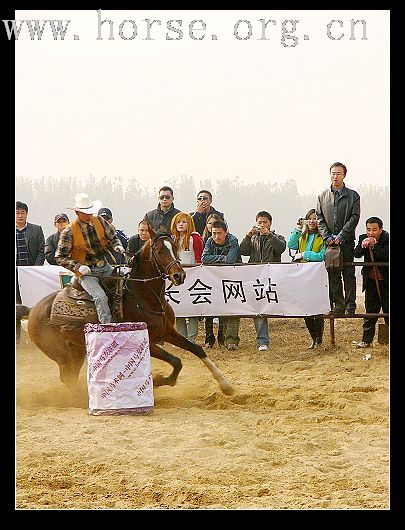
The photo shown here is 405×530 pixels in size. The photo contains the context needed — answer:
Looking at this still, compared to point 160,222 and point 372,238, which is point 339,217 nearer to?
point 372,238

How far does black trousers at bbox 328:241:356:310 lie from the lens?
10.3 m

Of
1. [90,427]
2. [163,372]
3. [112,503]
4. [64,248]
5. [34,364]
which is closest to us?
[112,503]

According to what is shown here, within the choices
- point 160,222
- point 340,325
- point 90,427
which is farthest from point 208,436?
point 340,325

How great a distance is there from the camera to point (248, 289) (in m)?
10.4

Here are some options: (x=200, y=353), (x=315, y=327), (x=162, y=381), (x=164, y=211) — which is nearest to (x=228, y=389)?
(x=200, y=353)

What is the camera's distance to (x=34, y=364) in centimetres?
1047

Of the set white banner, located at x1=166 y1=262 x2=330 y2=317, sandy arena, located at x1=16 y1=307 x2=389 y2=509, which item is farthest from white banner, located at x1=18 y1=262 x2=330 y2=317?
sandy arena, located at x1=16 y1=307 x2=389 y2=509

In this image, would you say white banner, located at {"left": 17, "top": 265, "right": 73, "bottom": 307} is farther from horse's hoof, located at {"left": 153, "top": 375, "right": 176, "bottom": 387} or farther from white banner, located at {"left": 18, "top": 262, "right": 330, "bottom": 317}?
horse's hoof, located at {"left": 153, "top": 375, "right": 176, "bottom": 387}

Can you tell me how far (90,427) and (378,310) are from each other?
162 inches

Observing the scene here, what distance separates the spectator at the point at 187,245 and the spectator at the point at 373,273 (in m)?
1.89

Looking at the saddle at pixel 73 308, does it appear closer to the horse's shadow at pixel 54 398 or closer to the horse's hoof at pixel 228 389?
the horse's shadow at pixel 54 398

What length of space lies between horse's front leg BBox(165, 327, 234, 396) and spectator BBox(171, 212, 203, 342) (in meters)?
1.50

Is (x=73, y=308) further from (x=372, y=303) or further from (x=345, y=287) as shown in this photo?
(x=372, y=303)

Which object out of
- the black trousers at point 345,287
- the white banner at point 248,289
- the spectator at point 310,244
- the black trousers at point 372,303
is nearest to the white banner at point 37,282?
the white banner at point 248,289
